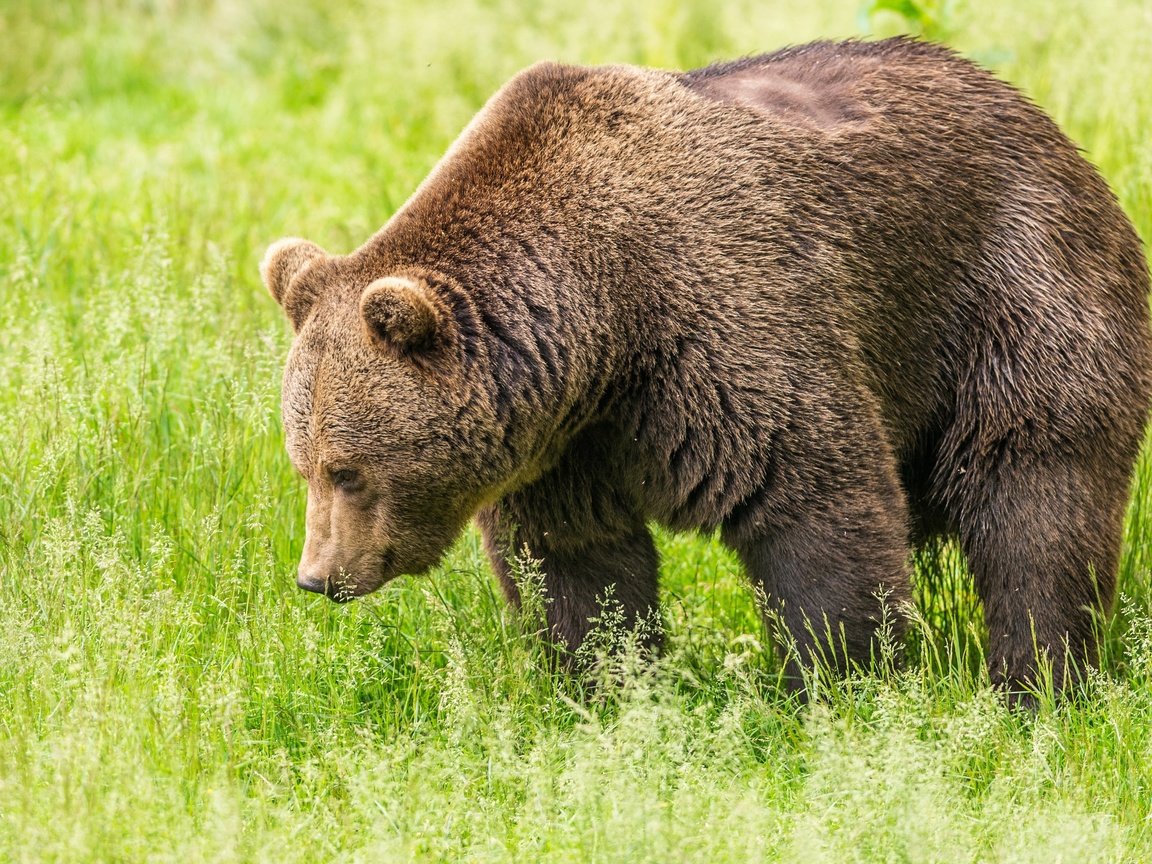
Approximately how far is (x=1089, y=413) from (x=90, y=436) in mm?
3528

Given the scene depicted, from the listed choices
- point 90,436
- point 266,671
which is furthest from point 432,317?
point 90,436

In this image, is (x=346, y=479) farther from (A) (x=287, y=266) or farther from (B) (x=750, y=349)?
(B) (x=750, y=349)

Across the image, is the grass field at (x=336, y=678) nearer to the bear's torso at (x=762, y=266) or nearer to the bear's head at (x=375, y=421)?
the bear's head at (x=375, y=421)

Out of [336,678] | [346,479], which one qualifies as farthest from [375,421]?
[336,678]

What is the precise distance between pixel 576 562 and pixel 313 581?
3.07ft

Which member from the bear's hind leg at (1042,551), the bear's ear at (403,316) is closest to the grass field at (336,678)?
the bear's hind leg at (1042,551)

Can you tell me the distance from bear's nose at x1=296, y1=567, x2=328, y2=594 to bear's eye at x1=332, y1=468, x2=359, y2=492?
26 cm

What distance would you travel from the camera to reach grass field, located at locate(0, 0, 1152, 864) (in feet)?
12.6

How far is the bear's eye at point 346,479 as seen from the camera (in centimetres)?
458

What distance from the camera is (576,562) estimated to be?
17.0 ft

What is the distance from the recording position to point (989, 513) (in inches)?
201

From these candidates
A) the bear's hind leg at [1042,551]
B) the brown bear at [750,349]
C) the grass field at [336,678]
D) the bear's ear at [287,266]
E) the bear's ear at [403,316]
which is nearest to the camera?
the grass field at [336,678]

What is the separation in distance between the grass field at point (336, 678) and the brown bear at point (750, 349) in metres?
0.36

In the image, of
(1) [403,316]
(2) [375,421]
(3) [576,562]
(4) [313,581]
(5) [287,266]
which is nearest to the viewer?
(1) [403,316]
